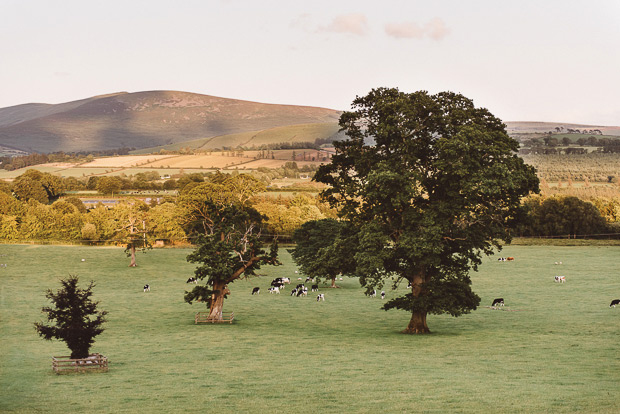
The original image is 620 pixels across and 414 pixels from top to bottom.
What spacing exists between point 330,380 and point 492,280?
7294 centimetres

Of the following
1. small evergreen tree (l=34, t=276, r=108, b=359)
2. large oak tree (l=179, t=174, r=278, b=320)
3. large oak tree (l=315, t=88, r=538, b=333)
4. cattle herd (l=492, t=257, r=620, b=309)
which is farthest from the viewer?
cattle herd (l=492, t=257, r=620, b=309)

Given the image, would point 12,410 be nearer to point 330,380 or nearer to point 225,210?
point 330,380

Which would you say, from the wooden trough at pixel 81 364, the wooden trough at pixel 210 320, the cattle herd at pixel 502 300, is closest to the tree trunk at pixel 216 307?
the wooden trough at pixel 210 320

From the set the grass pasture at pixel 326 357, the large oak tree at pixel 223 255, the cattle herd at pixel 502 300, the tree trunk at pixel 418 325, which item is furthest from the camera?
the cattle herd at pixel 502 300

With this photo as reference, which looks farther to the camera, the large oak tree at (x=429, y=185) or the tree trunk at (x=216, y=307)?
the tree trunk at (x=216, y=307)

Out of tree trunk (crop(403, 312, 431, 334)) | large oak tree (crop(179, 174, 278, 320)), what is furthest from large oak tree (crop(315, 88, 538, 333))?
large oak tree (crop(179, 174, 278, 320))

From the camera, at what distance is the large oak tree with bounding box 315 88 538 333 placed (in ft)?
156

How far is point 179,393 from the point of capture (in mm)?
32656

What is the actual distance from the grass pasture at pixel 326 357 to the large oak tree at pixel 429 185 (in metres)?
5.32

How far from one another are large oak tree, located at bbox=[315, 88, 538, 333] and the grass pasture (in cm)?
532

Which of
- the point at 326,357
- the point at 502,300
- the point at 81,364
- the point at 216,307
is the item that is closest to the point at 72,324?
the point at 81,364

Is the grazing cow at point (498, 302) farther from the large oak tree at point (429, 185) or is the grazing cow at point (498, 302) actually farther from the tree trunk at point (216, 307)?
the tree trunk at point (216, 307)

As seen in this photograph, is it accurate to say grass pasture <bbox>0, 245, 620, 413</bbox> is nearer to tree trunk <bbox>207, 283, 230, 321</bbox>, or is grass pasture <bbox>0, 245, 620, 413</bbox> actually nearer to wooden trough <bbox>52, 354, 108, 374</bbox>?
wooden trough <bbox>52, 354, 108, 374</bbox>

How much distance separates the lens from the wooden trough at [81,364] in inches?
1524
